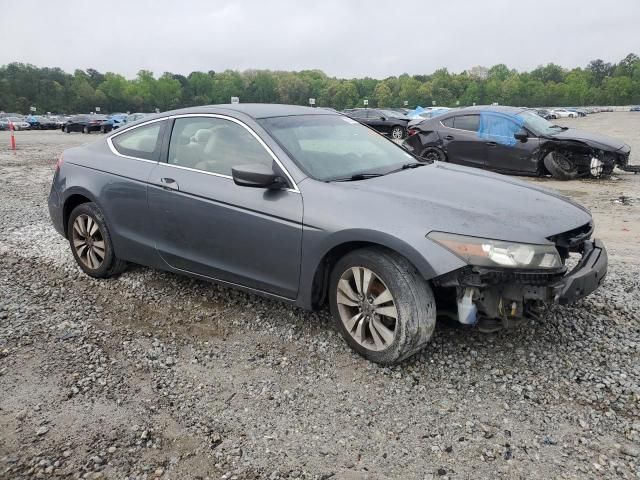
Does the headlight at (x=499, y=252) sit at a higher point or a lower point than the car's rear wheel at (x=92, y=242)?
higher

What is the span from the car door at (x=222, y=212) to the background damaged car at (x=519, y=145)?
7069 millimetres

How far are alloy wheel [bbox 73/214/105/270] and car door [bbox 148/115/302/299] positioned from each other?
0.88m

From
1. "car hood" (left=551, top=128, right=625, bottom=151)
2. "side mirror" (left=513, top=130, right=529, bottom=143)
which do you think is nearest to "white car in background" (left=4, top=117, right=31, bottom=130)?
"side mirror" (left=513, top=130, right=529, bottom=143)

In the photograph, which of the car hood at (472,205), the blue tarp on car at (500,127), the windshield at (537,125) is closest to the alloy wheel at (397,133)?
the windshield at (537,125)

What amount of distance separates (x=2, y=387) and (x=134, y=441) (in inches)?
43.8

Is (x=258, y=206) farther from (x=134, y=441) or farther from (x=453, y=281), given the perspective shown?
(x=134, y=441)

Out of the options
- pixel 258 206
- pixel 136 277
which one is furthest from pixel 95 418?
pixel 136 277

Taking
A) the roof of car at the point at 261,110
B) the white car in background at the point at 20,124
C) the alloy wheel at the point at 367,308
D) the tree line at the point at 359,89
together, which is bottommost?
the alloy wheel at the point at 367,308

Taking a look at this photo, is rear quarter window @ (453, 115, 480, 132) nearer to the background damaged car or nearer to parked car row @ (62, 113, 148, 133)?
the background damaged car

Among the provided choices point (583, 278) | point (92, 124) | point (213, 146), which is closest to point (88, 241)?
point (213, 146)

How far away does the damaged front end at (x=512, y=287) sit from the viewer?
2.92 metres

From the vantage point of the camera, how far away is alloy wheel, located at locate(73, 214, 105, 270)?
186 inches

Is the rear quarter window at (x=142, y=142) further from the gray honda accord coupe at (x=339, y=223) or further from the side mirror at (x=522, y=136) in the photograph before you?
the side mirror at (x=522, y=136)

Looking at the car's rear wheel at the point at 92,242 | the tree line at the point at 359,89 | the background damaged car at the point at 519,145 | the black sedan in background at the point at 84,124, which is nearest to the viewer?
the car's rear wheel at the point at 92,242
